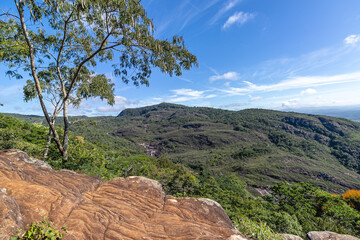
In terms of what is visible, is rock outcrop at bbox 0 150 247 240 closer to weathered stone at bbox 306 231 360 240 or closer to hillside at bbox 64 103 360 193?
weathered stone at bbox 306 231 360 240

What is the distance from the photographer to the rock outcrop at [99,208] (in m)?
4.18

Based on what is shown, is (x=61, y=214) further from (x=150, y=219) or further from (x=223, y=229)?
(x=223, y=229)

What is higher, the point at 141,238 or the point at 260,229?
the point at 141,238

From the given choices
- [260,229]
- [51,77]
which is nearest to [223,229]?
[260,229]

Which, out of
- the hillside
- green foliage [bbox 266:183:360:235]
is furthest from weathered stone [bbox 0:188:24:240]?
the hillside

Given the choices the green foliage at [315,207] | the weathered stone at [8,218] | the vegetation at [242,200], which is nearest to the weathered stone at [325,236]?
the vegetation at [242,200]

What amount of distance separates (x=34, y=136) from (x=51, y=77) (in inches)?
294

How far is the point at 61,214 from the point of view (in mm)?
4477

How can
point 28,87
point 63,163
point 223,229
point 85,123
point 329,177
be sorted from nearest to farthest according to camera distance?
point 223,229 < point 63,163 < point 85,123 < point 28,87 < point 329,177

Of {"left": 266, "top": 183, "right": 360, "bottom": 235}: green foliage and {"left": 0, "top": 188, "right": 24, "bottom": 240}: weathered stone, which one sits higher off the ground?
{"left": 0, "top": 188, "right": 24, "bottom": 240}: weathered stone

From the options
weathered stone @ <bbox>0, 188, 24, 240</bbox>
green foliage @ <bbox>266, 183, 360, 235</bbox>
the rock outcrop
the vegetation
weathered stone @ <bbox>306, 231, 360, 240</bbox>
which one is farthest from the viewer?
green foliage @ <bbox>266, 183, 360, 235</bbox>

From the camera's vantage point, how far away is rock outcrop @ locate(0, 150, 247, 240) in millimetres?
4184

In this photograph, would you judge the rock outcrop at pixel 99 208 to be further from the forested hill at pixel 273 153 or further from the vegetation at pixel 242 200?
the forested hill at pixel 273 153

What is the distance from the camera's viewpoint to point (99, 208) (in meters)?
5.20
